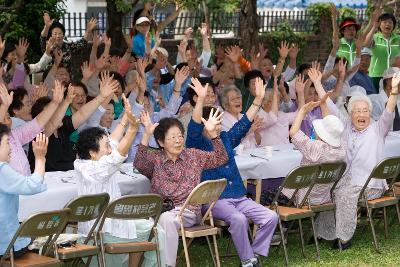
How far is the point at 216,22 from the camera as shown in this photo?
2664 cm

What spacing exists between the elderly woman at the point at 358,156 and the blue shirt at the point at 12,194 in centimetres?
346

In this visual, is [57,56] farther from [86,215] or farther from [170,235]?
[86,215]

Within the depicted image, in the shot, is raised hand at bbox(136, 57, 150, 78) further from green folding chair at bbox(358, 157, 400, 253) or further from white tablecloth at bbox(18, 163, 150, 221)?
green folding chair at bbox(358, 157, 400, 253)

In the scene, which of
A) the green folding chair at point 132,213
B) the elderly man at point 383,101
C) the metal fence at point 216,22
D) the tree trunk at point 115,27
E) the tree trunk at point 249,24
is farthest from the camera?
the metal fence at point 216,22

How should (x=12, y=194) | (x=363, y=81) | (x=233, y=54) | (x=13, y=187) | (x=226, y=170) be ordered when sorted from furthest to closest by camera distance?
(x=363, y=81), (x=233, y=54), (x=226, y=170), (x=12, y=194), (x=13, y=187)

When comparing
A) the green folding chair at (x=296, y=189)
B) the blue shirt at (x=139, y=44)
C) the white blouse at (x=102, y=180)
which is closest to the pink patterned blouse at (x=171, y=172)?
the white blouse at (x=102, y=180)

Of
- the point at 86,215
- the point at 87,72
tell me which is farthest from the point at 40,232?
the point at 87,72

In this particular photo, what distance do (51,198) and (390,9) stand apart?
57.6 feet

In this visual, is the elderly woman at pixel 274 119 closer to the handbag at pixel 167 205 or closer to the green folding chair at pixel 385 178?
the green folding chair at pixel 385 178

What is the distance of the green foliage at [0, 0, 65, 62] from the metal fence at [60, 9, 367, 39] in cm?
344

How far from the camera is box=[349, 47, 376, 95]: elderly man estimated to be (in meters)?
14.8

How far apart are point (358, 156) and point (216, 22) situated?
16.1 m

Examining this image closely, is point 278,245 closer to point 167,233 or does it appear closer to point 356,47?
point 167,233

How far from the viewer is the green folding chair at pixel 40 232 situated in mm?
8039
